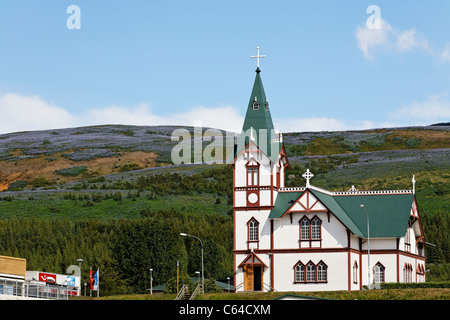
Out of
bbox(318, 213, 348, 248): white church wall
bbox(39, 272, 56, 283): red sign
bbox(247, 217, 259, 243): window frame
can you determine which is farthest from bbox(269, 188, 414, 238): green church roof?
bbox(39, 272, 56, 283): red sign

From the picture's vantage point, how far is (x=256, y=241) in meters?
87.9

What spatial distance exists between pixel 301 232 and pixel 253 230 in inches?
189

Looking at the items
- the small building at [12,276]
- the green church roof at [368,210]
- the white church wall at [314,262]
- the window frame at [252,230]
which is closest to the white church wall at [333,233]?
the green church roof at [368,210]

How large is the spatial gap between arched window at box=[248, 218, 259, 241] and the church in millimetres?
98

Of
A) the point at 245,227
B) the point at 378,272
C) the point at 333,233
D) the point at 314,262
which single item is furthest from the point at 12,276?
the point at 378,272

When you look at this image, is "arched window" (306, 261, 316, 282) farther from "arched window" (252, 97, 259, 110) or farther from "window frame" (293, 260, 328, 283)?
"arched window" (252, 97, 259, 110)

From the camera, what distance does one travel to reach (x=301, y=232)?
86.8 m

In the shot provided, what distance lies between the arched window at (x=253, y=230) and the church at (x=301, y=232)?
0.32 ft

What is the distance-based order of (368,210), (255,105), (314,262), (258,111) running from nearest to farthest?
(314,262), (368,210), (258,111), (255,105)

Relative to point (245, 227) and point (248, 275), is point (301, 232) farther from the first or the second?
point (248, 275)

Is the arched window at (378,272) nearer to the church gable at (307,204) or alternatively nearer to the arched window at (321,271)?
the arched window at (321,271)

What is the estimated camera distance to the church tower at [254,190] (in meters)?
87.8

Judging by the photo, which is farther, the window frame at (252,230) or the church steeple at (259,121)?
the church steeple at (259,121)

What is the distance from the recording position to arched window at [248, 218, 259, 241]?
8812 centimetres
